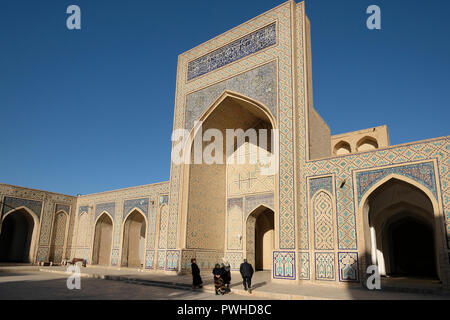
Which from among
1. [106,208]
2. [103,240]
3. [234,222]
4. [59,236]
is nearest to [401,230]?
[234,222]

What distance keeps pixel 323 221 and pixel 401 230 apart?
301 inches

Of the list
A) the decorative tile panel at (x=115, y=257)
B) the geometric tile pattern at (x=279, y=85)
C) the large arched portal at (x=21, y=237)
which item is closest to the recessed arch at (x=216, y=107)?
the geometric tile pattern at (x=279, y=85)

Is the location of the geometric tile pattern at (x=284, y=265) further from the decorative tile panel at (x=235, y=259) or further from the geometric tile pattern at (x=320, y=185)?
the decorative tile panel at (x=235, y=259)

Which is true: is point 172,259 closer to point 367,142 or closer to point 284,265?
point 284,265

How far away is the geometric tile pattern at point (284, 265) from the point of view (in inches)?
316

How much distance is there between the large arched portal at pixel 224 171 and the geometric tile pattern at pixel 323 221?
3.00m

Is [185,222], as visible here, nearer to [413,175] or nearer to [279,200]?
[279,200]

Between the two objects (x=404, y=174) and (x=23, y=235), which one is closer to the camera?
(x=404, y=174)

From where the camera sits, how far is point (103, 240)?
15.0 m

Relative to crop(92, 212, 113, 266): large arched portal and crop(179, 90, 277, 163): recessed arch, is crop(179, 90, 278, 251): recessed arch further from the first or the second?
crop(92, 212, 113, 266): large arched portal

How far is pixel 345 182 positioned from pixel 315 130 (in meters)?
2.11

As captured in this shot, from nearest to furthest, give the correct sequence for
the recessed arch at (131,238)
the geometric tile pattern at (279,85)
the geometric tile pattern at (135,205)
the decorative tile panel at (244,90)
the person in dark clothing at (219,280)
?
1. the person in dark clothing at (219,280)
2. the geometric tile pattern at (279,85)
3. the decorative tile panel at (244,90)
4. the geometric tile pattern at (135,205)
5. the recessed arch at (131,238)

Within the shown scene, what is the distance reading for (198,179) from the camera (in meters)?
11.5
